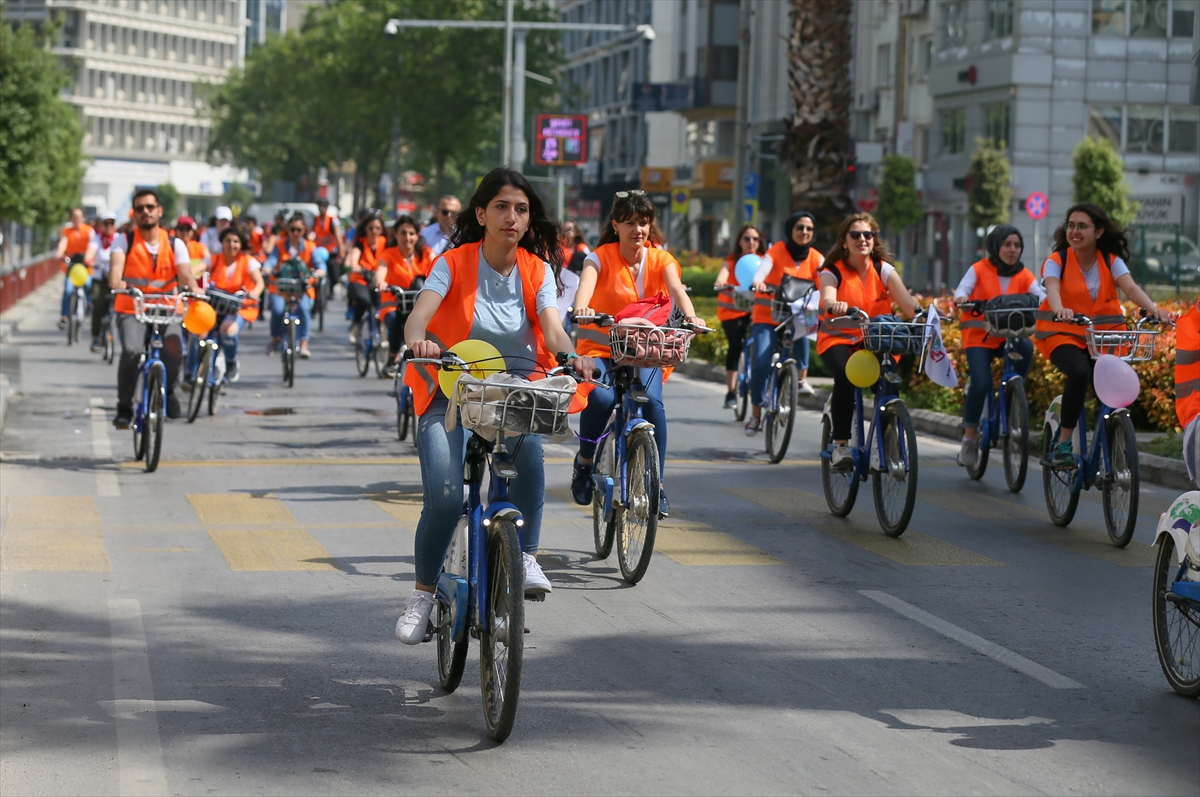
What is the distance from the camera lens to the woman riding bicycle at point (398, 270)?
17.0 m

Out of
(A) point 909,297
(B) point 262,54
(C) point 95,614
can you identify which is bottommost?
(C) point 95,614

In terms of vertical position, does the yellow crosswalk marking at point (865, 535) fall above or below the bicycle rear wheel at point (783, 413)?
below

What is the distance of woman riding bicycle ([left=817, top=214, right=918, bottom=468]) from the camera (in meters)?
10.9

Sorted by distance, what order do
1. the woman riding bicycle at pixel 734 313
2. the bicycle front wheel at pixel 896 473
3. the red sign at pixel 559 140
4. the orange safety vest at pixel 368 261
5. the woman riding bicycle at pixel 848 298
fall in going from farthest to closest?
the red sign at pixel 559 140
the orange safety vest at pixel 368 261
the woman riding bicycle at pixel 734 313
the woman riding bicycle at pixel 848 298
the bicycle front wheel at pixel 896 473

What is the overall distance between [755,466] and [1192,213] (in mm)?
42821

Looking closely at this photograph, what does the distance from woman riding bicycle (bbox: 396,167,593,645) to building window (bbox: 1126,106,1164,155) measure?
49.7m

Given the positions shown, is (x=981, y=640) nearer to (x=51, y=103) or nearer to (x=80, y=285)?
(x=80, y=285)

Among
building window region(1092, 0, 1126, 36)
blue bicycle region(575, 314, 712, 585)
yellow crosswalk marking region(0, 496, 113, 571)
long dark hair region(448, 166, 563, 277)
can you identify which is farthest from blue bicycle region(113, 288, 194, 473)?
building window region(1092, 0, 1126, 36)

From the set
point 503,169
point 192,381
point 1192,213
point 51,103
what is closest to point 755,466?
point 192,381

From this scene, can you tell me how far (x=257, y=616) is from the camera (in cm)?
791

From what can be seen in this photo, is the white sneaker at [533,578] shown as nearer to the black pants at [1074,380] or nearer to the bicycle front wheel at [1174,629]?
the bicycle front wheel at [1174,629]

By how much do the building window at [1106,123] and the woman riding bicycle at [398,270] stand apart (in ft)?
129

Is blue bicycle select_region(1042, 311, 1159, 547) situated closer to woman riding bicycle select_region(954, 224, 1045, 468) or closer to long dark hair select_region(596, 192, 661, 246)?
woman riding bicycle select_region(954, 224, 1045, 468)

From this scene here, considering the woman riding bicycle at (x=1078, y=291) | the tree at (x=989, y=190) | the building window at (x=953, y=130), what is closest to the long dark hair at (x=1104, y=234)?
the woman riding bicycle at (x=1078, y=291)
